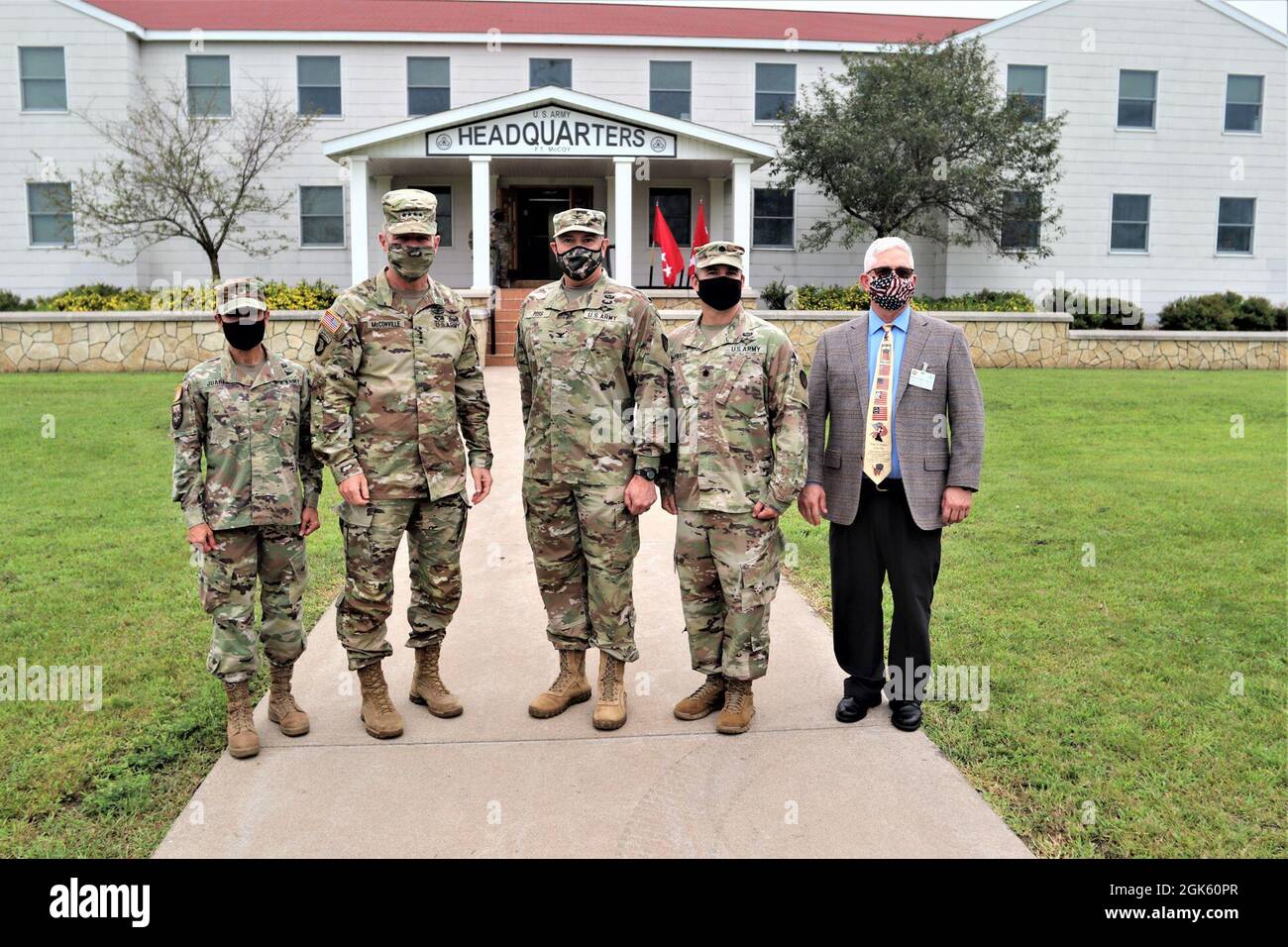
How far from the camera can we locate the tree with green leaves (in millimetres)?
21156

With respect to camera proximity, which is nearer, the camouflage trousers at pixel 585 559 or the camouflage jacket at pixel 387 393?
the camouflage jacket at pixel 387 393

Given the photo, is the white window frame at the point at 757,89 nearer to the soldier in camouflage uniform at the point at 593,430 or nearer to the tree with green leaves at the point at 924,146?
the tree with green leaves at the point at 924,146

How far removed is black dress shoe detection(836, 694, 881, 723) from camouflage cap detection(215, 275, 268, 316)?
9.74 feet

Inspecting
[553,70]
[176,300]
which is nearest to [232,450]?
[176,300]

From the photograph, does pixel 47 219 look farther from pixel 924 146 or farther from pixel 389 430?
pixel 389 430

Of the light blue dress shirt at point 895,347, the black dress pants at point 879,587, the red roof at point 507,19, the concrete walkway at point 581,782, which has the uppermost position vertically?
the red roof at point 507,19

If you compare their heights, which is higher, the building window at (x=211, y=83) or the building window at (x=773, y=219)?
the building window at (x=211, y=83)

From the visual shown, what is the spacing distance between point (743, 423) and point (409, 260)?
5.11 ft

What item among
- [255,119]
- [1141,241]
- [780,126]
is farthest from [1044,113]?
[255,119]

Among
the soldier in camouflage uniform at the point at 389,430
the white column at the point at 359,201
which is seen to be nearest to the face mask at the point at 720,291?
the soldier in camouflage uniform at the point at 389,430

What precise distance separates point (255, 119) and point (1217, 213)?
23540 millimetres

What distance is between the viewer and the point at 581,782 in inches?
153

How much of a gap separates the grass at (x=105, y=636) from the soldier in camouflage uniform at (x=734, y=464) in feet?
7.12

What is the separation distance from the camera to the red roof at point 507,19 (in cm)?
2420
